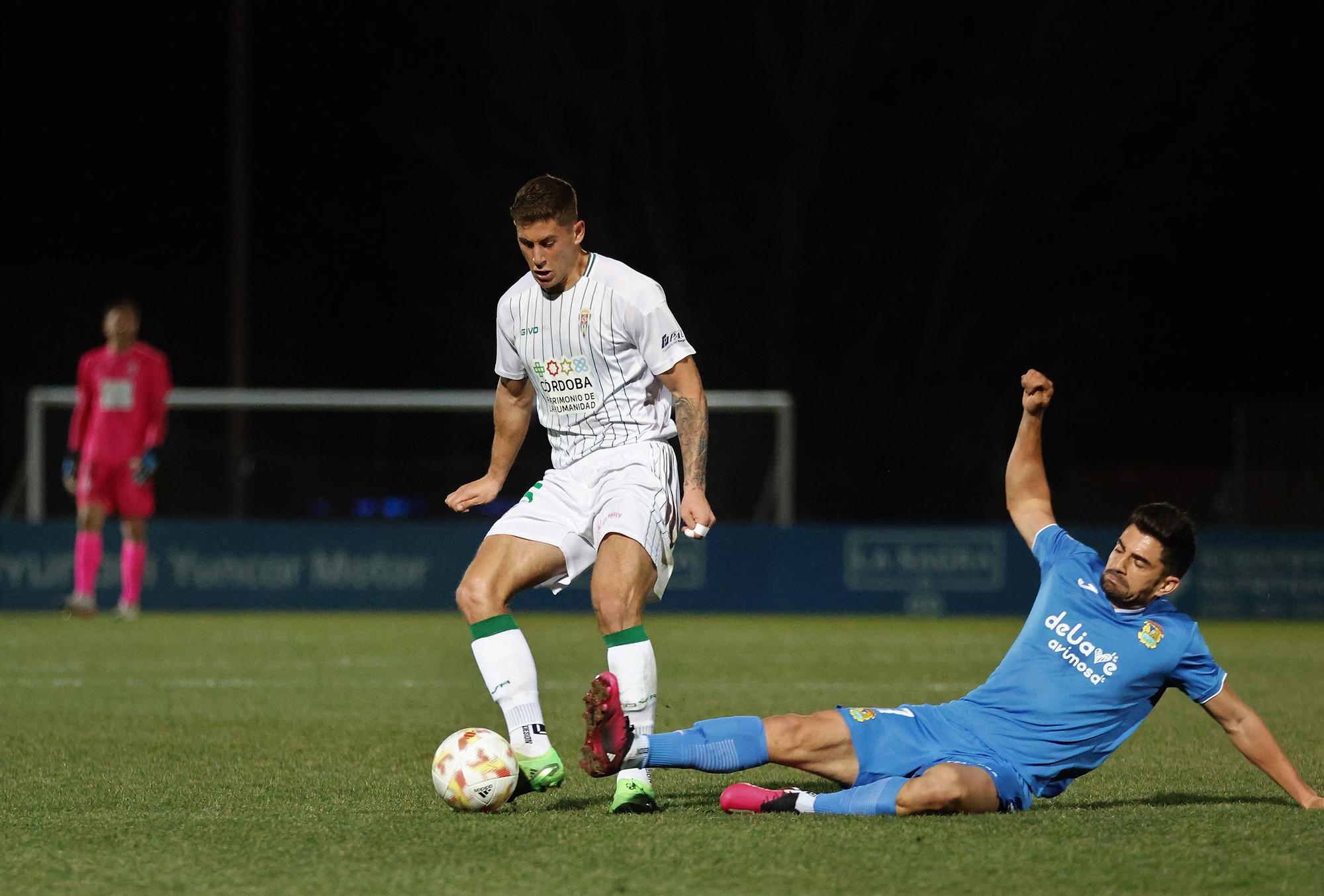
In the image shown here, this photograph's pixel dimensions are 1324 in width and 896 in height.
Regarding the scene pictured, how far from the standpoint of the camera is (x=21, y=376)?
95.2ft

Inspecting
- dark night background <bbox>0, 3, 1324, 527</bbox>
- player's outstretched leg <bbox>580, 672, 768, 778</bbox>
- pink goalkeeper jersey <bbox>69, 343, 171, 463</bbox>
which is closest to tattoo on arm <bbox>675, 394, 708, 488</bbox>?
player's outstretched leg <bbox>580, 672, 768, 778</bbox>

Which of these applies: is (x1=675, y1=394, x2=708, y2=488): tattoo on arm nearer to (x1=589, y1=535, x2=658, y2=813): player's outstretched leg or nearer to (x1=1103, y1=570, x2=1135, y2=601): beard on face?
(x1=589, y1=535, x2=658, y2=813): player's outstretched leg

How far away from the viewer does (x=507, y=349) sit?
19.3 ft

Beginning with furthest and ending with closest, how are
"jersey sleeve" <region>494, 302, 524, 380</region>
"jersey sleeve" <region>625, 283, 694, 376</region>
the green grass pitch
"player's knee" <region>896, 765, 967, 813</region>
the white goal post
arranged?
the white goal post
"jersey sleeve" <region>494, 302, 524, 380</region>
"jersey sleeve" <region>625, 283, 694, 376</region>
"player's knee" <region>896, 765, 967, 813</region>
the green grass pitch

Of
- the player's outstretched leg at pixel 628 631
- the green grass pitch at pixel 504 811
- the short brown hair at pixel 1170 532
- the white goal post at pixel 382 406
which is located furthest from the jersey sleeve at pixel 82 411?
the short brown hair at pixel 1170 532

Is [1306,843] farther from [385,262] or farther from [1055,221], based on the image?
[385,262]

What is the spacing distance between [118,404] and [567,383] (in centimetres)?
940

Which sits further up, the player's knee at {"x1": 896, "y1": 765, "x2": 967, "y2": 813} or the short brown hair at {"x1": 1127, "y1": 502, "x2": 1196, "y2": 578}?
the short brown hair at {"x1": 1127, "y1": 502, "x2": 1196, "y2": 578}

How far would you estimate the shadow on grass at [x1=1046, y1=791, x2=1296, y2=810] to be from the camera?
5355 mm

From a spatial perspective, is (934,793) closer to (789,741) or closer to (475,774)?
(789,741)

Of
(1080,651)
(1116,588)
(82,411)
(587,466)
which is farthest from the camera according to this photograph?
(82,411)

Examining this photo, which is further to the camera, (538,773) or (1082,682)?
(538,773)

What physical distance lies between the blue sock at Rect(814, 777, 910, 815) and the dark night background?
20.8m

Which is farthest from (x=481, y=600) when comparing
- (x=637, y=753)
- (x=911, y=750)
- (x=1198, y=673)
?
(x=1198, y=673)
